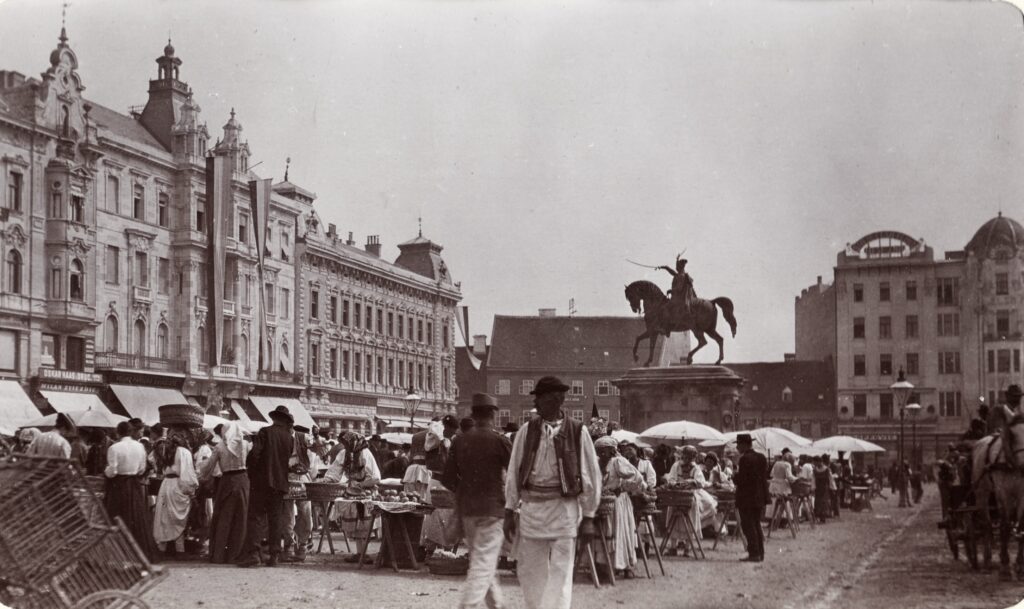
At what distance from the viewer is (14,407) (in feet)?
105

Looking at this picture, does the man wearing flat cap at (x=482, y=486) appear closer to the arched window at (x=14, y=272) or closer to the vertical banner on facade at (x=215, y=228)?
the vertical banner on facade at (x=215, y=228)

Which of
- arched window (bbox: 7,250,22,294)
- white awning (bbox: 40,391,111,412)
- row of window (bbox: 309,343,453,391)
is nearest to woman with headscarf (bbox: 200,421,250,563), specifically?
white awning (bbox: 40,391,111,412)

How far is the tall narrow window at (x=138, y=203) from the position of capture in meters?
41.6

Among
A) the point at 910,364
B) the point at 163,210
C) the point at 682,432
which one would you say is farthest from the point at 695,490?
the point at 910,364

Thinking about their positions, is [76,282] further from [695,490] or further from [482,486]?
[482,486]

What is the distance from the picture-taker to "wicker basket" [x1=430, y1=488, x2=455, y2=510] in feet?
46.5

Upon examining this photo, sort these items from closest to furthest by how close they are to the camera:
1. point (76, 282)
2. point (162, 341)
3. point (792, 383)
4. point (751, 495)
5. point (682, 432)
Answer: point (751, 495)
point (682, 432)
point (76, 282)
point (162, 341)
point (792, 383)

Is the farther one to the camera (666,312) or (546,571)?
(666,312)

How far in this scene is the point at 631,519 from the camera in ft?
45.4

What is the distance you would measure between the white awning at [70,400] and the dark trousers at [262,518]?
72.6ft

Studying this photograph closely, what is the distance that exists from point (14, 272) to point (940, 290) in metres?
35.5

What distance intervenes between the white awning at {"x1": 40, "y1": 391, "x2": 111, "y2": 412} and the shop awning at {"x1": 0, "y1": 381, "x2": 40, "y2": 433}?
44.9 inches

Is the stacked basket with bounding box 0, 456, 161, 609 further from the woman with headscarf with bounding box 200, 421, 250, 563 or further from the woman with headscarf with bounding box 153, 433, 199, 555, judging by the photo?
the woman with headscarf with bounding box 153, 433, 199, 555

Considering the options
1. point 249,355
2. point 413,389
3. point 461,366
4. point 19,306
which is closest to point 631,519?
point 19,306
